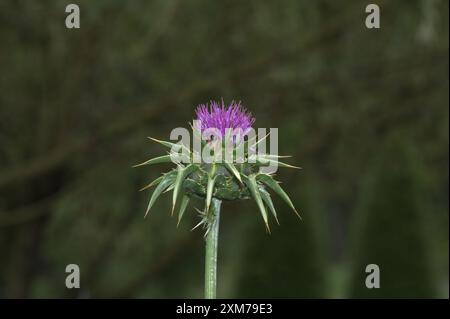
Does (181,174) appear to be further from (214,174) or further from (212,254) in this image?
(212,254)

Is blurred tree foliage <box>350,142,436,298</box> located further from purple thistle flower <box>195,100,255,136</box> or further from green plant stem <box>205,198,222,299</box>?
purple thistle flower <box>195,100,255,136</box>

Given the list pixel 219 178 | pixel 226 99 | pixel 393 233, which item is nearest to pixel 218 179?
pixel 219 178

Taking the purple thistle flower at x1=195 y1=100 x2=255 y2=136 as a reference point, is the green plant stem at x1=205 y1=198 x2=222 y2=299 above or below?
below

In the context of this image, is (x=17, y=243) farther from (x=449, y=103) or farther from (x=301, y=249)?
(x=449, y=103)

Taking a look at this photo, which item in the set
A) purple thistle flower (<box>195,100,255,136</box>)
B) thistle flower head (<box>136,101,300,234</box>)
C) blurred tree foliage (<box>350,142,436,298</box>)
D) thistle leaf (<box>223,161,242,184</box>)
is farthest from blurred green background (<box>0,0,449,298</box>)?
purple thistle flower (<box>195,100,255,136</box>)

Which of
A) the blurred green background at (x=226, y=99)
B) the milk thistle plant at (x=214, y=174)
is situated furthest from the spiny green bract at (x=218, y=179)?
the blurred green background at (x=226, y=99)

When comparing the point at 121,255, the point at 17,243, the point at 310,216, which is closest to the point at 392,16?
the point at 310,216
